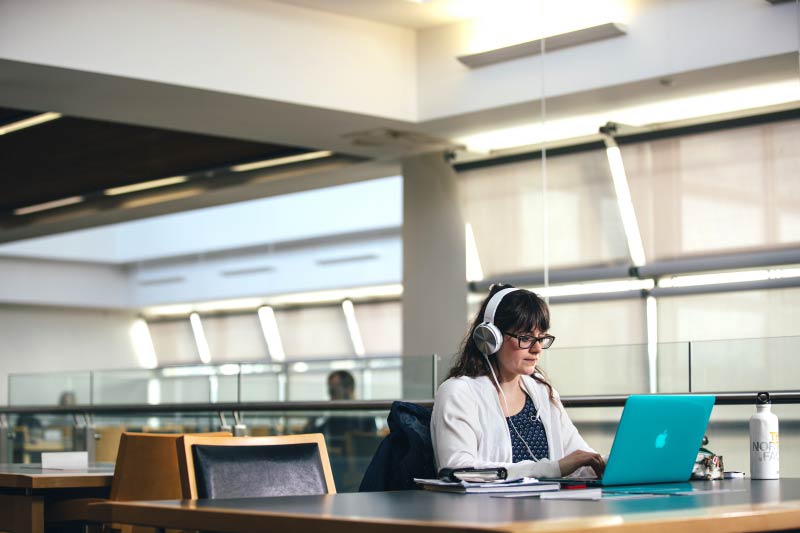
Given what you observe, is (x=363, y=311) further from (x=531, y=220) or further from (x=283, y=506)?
(x=283, y=506)

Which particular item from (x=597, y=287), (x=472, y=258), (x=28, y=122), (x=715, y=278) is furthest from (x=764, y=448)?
(x=28, y=122)

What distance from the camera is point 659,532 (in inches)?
74.3

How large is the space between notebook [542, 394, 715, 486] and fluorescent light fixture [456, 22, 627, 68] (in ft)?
13.8

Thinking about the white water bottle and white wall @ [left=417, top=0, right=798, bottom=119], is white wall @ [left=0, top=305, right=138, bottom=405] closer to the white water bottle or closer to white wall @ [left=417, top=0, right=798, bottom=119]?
white wall @ [left=417, top=0, right=798, bottom=119]

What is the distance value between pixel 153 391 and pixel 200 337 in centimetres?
867

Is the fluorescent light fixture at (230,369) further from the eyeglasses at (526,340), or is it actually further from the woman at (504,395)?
the eyeglasses at (526,340)

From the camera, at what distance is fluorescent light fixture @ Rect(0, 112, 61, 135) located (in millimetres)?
8711

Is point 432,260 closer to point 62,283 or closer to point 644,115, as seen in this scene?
point 644,115

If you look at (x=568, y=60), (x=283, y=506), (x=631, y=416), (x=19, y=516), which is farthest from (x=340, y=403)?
(x=283, y=506)

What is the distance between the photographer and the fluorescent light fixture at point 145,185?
10.9 meters

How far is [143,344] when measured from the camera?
18.0 m

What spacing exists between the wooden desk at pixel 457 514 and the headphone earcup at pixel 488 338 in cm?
93

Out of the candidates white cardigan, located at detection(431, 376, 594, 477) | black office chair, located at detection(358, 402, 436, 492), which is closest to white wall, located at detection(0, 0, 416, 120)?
white cardigan, located at detection(431, 376, 594, 477)

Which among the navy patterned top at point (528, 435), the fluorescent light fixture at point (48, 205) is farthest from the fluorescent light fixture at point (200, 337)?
the navy patterned top at point (528, 435)
